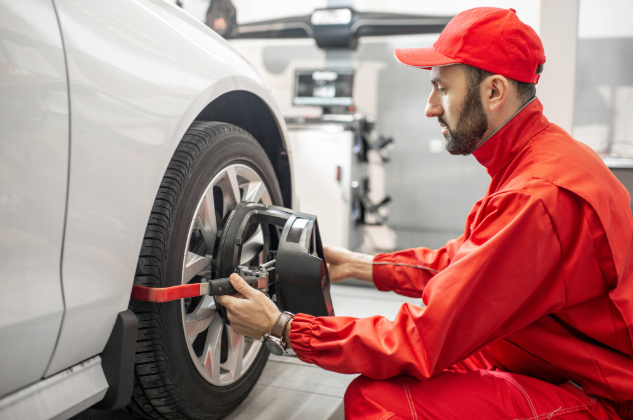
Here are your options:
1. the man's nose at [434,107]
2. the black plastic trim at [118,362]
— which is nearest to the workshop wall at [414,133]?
the man's nose at [434,107]

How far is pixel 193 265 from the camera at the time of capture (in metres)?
1.09

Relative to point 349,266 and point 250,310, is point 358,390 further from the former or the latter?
point 349,266

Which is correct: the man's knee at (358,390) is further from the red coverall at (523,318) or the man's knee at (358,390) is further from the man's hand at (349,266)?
the man's hand at (349,266)

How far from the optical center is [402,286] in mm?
1514

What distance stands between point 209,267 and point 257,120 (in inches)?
21.8

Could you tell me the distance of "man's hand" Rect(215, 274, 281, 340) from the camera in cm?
106

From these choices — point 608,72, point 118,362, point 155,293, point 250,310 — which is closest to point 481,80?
point 250,310

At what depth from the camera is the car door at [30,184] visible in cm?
66

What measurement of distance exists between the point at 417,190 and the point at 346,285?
2.77 metres

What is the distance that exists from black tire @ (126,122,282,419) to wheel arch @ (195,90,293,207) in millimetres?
201

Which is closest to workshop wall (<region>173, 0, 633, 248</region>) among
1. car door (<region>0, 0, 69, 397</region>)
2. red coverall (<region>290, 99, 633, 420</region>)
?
red coverall (<region>290, 99, 633, 420</region>)

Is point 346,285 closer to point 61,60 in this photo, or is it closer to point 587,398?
point 587,398

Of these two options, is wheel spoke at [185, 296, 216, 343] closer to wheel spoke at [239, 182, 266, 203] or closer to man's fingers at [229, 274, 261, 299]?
man's fingers at [229, 274, 261, 299]

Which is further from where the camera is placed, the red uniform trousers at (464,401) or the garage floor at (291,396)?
the garage floor at (291,396)
